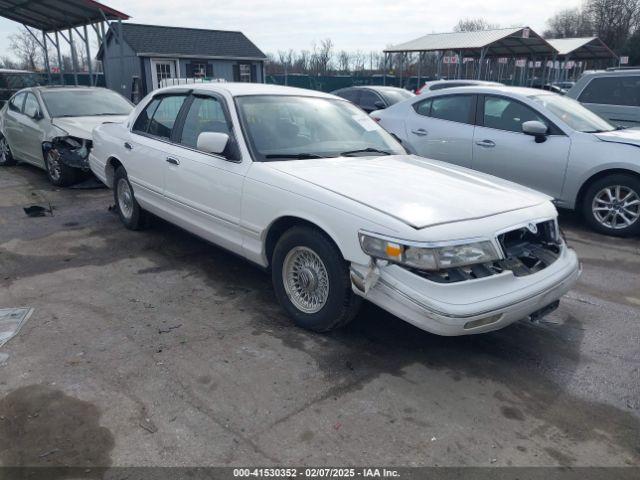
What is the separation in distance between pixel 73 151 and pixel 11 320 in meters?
4.87

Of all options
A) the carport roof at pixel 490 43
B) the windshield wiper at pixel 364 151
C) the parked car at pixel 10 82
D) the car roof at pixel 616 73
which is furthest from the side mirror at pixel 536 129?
the parked car at pixel 10 82

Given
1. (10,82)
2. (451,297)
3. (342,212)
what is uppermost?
(10,82)

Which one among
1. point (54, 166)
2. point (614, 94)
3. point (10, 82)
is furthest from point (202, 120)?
point (10, 82)

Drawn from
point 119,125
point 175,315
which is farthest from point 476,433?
point 119,125

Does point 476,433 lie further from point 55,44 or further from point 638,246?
A: point 55,44

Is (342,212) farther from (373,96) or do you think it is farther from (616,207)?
(373,96)

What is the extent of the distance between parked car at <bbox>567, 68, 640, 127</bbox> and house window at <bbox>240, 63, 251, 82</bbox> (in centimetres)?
2646

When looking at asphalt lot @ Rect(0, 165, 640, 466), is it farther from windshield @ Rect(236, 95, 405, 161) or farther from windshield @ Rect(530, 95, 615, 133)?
windshield @ Rect(530, 95, 615, 133)

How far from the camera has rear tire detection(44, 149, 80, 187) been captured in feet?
27.1

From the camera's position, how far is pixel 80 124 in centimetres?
841

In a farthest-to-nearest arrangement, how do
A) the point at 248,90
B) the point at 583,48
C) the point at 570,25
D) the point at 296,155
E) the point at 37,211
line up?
the point at 570,25
the point at 583,48
the point at 37,211
the point at 248,90
the point at 296,155

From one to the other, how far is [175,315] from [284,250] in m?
1.03

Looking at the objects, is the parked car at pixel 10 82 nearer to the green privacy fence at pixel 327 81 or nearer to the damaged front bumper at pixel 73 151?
the damaged front bumper at pixel 73 151

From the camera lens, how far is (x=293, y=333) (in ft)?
12.5
